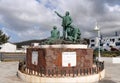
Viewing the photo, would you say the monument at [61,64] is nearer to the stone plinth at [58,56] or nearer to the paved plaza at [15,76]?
the stone plinth at [58,56]

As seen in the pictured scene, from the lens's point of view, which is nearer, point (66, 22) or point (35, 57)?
point (35, 57)

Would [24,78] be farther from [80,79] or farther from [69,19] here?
[69,19]

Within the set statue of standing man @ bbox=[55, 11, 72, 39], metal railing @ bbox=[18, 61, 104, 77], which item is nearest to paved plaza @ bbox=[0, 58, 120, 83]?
metal railing @ bbox=[18, 61, 104, 77]

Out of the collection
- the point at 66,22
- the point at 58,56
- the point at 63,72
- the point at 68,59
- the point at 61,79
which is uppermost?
the point at 66,22

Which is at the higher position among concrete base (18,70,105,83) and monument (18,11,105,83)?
monument (18,11,105,83)

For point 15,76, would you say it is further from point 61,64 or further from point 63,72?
point 63,72

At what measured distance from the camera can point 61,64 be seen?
14852mm

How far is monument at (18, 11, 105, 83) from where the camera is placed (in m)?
14.0

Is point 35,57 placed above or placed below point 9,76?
above

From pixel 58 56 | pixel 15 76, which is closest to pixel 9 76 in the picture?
pixel 15 76

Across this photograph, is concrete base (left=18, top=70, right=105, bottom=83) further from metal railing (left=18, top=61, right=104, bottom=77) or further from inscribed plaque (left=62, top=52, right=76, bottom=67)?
inscribed plaque (left=62, top=52, right=76, bottom=67)

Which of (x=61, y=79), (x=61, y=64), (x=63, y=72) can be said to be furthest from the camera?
(x=61, y=64)

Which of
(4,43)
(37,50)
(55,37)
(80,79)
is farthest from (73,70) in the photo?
(4,43)

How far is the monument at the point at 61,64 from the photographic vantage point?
14.0m
